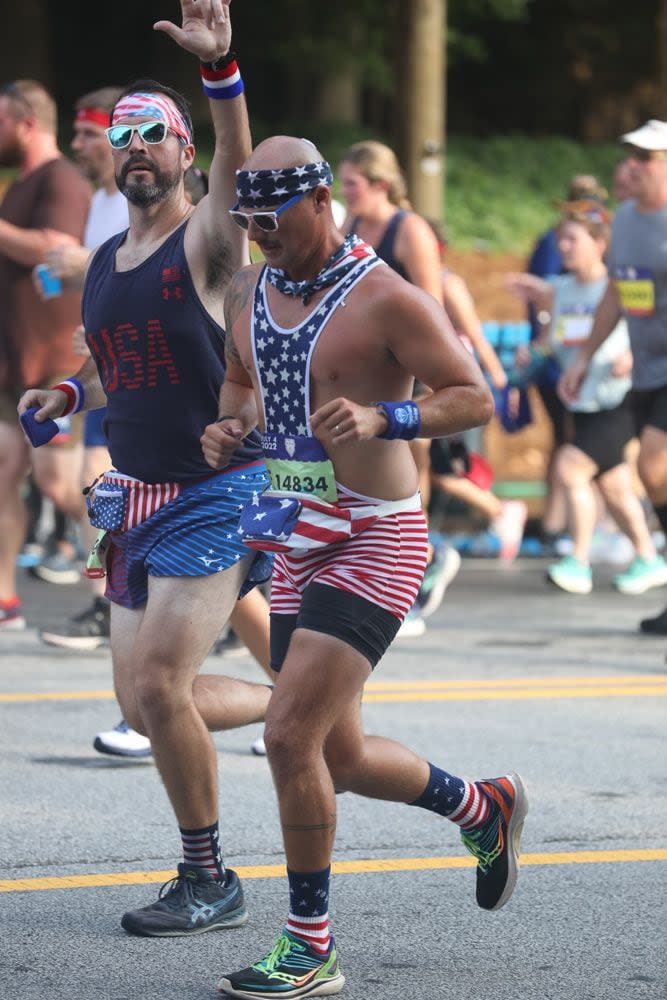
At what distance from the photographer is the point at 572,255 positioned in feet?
37.6

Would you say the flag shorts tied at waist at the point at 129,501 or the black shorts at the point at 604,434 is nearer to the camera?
the flag shorts tied at waist at the point at 129,501

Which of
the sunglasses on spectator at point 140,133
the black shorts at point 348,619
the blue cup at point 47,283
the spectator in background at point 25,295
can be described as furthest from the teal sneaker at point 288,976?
the spectator in background at point 25,295

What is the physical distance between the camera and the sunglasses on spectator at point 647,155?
30.5ft

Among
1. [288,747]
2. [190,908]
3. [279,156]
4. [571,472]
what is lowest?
[571,472]

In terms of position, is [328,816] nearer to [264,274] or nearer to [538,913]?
[538,913]

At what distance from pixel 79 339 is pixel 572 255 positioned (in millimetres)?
5149

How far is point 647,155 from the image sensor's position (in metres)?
9.35

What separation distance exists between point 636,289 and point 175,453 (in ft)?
16.0

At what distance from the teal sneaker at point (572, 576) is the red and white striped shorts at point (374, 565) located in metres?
6.55

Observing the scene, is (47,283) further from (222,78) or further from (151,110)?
(222,78)

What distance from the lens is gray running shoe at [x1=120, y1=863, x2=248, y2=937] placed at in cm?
478

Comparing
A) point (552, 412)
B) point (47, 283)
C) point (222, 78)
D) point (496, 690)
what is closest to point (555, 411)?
point (552, 412)

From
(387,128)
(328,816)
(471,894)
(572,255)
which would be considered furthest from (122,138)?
(387,128)

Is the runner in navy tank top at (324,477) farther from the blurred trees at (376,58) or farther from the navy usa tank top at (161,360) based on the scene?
the blurred trees at (376,58)
